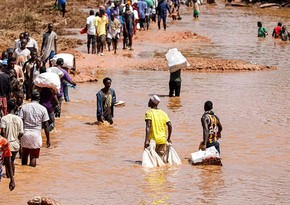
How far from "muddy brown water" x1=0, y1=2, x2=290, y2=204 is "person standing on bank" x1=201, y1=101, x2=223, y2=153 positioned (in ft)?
1.42

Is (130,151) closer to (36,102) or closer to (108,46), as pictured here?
(36,102)

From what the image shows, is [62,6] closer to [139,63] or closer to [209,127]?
[139,63]

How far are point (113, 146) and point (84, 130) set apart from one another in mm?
1443

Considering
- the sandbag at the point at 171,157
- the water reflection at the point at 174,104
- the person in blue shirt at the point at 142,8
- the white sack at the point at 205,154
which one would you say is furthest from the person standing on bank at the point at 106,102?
the person in blue shirt at the point at 142,8

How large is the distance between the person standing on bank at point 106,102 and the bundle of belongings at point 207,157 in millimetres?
3177

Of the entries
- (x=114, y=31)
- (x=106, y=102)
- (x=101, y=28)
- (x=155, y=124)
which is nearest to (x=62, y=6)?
(x=114, y=31)

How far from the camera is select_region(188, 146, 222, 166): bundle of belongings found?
13.0 metres

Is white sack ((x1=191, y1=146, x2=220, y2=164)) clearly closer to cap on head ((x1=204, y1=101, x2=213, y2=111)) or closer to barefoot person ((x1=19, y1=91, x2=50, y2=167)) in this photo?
cap on head ((x1=204, y1=101, x2=213, y2=111))

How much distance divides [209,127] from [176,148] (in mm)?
1958

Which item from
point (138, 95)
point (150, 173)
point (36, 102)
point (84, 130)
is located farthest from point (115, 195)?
point (138, 95)

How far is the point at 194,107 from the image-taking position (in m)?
18.9

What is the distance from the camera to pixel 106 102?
630 inches

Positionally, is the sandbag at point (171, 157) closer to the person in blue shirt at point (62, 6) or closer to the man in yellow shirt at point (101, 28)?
the man in yellow shirt at point (101, 28)

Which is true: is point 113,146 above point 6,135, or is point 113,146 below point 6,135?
below
